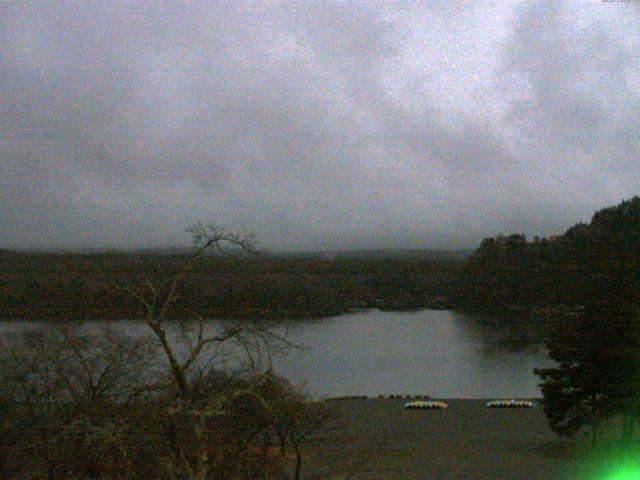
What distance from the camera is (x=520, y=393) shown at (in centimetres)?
1453

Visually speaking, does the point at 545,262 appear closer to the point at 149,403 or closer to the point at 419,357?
the point at 419,357

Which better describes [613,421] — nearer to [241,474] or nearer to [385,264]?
[385,264]

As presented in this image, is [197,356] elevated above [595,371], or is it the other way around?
[197,356]

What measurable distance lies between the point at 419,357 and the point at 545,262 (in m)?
3.76

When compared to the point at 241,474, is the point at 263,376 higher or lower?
higher

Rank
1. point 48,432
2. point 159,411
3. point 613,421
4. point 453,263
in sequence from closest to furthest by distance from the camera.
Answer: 1. point 159,411
2. point 48,432
3. point 613,421
4. point 453,263

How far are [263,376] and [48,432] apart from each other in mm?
1616

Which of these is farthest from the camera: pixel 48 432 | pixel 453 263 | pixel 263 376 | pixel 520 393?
pixel 520 393

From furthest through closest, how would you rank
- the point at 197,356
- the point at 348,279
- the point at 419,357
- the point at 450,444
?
the point at 419,357, the point at 348,279, the point at 450,444, the point at 197,356

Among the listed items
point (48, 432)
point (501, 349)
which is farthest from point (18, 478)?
point (501, 349)

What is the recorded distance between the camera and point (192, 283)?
5.96 meters

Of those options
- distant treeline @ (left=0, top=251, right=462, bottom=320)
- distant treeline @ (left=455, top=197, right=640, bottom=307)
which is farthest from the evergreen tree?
distant treeline @ (left=455, top=197, right=640, bottom=307)

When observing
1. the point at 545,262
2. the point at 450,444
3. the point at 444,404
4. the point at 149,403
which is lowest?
the point at 444,404

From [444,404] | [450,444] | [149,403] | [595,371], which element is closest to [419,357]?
[444,404]
